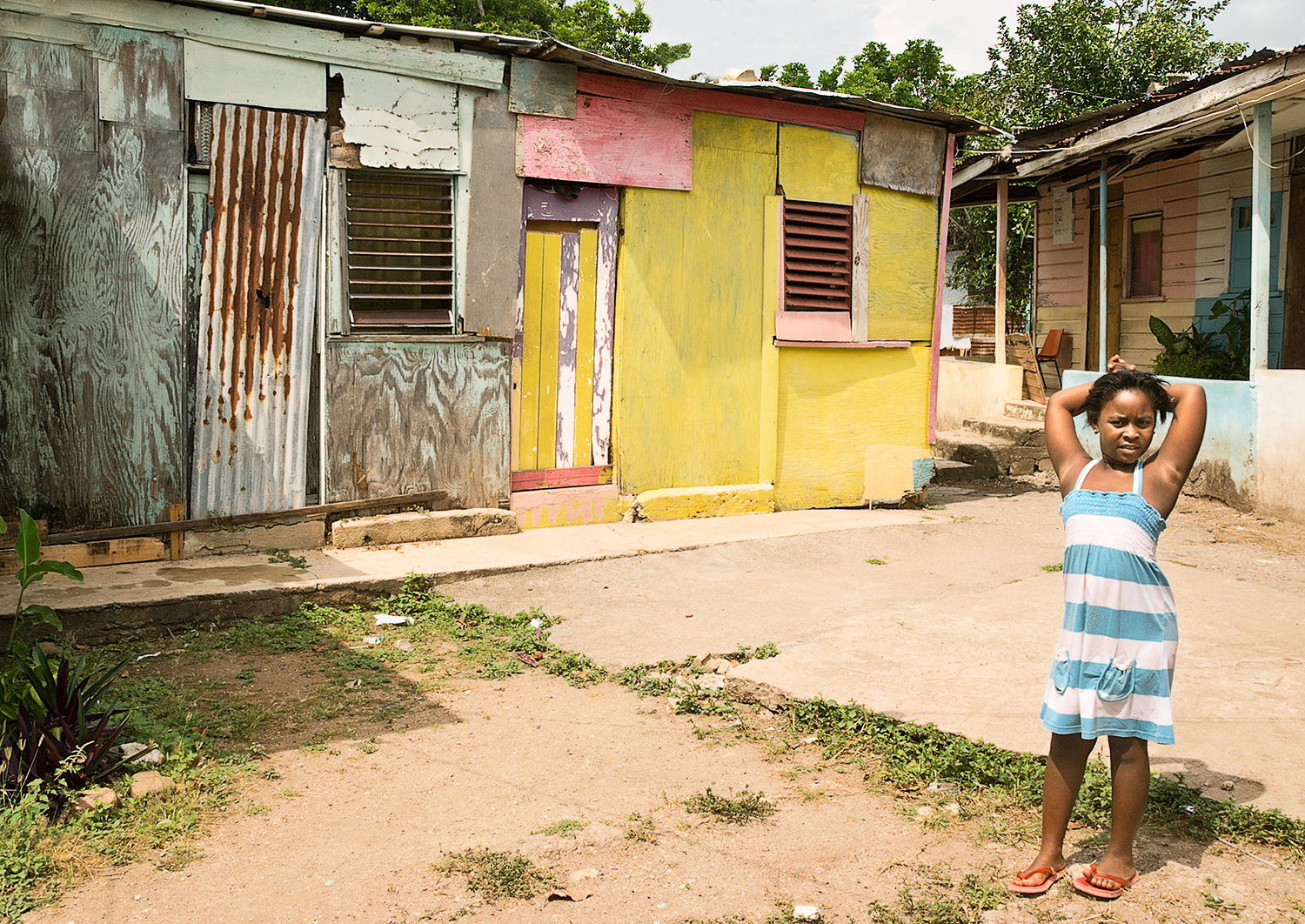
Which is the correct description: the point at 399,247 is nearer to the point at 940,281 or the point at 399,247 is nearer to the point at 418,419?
the point at 418,419

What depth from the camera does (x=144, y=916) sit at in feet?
8.98

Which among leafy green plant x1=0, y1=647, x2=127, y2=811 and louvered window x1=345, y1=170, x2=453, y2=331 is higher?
louvered window x1=345, y1=170, x2=453, y2=331

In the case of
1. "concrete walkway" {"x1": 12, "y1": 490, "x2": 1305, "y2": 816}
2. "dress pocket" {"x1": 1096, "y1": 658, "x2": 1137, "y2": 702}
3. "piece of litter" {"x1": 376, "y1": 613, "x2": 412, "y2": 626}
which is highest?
"dress pocket" {"x1": 1096, "y1": 658, "x2": 1137, "y2": 702}

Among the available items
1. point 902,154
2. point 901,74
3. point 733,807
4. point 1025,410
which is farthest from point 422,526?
point 901,74

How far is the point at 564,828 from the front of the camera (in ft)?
10.7

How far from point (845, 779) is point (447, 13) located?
20.0m

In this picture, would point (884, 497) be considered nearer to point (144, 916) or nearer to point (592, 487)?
point (592, 487)

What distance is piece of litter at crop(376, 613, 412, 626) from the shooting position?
5648mm

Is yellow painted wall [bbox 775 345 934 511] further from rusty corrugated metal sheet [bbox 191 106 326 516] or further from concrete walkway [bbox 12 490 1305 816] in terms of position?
rusty corrugated metal sheet [bbox 191 106 326 516]

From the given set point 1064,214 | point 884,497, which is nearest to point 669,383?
point 884,497

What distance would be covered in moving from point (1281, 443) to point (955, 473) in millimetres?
3479

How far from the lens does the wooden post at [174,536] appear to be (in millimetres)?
6172

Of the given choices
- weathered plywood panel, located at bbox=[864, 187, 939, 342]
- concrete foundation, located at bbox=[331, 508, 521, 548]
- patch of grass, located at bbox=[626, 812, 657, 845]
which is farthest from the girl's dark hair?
weathered plywood panel, located at bbox=[864, 187, 939, 342]

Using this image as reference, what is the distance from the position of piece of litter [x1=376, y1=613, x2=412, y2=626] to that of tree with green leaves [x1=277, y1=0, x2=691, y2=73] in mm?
14707
